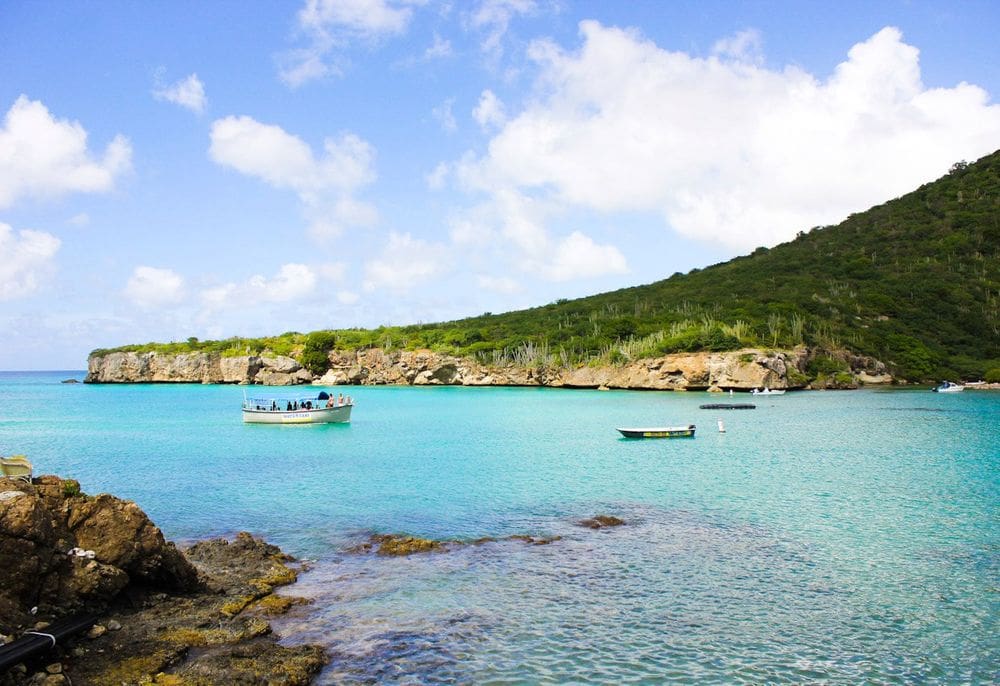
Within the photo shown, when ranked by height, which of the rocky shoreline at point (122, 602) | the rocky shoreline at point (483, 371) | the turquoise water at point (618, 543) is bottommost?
the turquoise water at point (618, 543)

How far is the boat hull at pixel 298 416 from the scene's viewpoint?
46.0 m

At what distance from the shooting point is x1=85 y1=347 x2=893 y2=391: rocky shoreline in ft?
271

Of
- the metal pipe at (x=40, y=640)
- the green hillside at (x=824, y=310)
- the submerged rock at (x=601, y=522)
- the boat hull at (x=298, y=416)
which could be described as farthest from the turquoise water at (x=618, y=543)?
the green hillside at (x=824, y=310)

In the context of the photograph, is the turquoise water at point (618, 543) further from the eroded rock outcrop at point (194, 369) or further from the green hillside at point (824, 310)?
the eroded rock outcrop at point (194, 369)

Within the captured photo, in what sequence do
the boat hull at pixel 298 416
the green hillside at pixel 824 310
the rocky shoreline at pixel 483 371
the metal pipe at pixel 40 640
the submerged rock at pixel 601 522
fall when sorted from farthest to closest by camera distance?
the green hillside at pixel 824 310, the rocky shoreline at pixel 483 371, the boat hull at pixel 298 416, the submerged rock at pixel 601 522, the metal pipe at pixel 40 640

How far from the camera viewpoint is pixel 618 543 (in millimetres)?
15148

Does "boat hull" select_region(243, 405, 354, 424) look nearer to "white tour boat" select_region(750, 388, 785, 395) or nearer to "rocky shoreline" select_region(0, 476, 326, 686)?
"rocky shoreline" select_region(0, 476, 326, 686)

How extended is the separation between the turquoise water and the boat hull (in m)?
7.74

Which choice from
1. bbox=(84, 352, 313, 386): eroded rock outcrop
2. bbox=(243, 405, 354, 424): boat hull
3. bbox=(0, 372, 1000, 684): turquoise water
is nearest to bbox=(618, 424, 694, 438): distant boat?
bbox=(0, 372, 1000, 684): turquoise water

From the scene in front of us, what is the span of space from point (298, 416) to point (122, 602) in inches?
1446

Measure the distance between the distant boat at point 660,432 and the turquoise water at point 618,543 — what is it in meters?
1.05

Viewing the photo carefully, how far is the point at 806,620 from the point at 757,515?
25.5 feet

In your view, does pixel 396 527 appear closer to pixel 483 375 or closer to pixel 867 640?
pixel 867 640

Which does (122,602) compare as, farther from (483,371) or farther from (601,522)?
(483,371)
